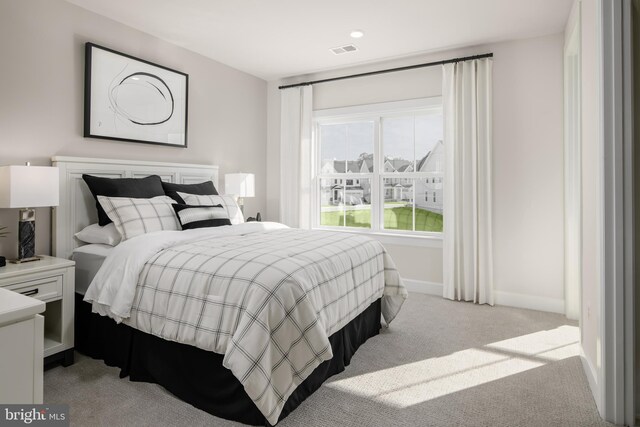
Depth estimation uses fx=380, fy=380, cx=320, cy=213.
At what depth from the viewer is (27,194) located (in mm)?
2428

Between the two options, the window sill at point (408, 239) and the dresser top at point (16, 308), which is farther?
the window sill at point (408, 239)

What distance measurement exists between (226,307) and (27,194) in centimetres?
162

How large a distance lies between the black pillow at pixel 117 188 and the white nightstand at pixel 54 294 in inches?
20.8

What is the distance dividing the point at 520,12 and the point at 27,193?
3.97 m

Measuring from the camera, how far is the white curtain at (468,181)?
386 cm

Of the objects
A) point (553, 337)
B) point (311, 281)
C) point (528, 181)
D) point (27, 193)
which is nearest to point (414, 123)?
point (528, 181)

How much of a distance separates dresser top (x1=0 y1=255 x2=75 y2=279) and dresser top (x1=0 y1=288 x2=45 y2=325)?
147cm

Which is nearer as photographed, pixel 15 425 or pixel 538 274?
pixel 15 425

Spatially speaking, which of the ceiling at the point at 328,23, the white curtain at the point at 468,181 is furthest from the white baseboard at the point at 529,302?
the ceiling at the point at 328,23

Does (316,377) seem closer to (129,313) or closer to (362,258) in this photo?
(362,258)

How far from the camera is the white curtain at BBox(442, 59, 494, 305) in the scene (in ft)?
12.7

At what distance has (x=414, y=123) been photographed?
14.6 ft

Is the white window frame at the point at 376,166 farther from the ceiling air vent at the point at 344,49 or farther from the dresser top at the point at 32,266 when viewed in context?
the dresser top at the point at 32,266

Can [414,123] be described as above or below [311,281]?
above
